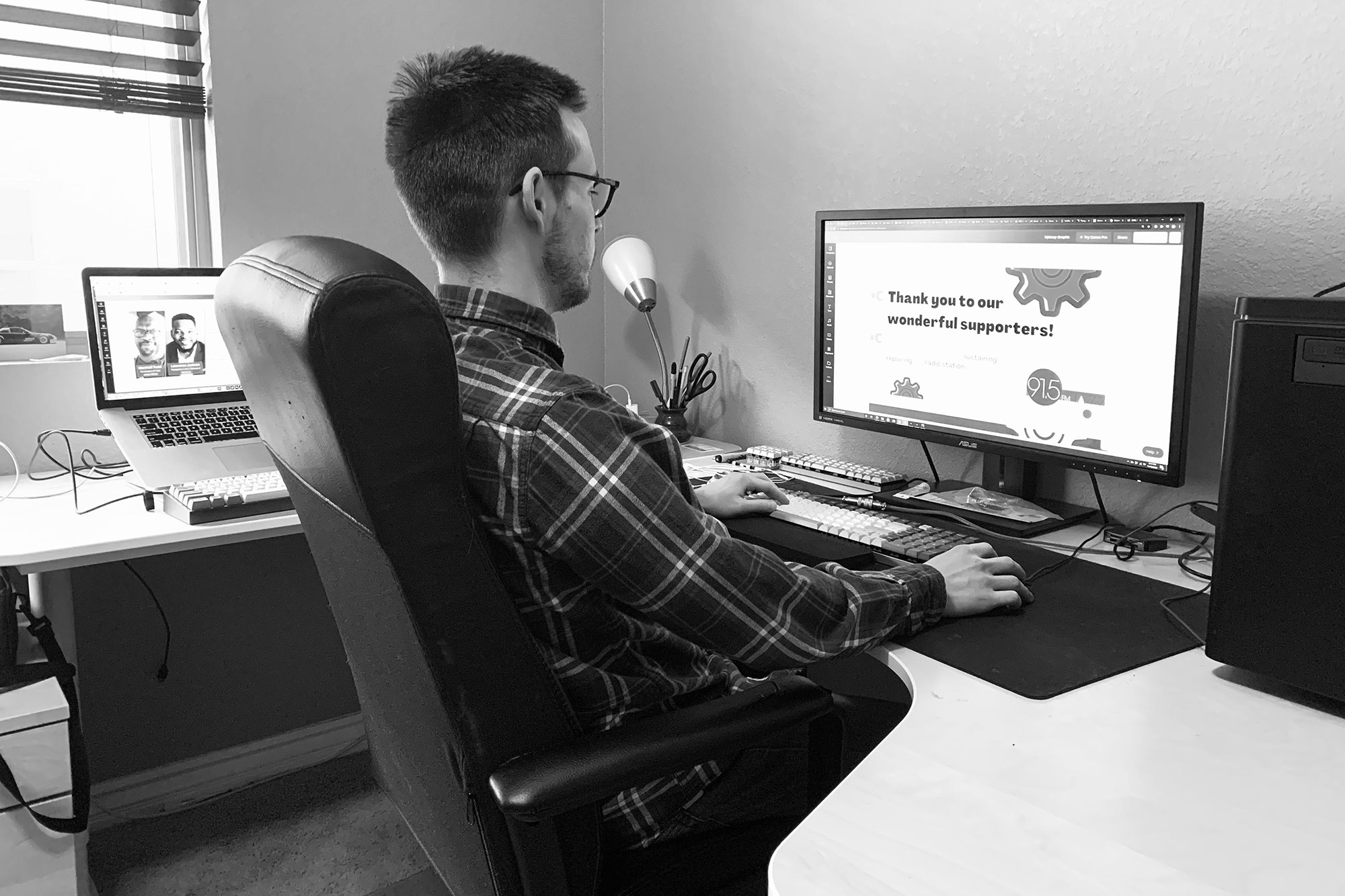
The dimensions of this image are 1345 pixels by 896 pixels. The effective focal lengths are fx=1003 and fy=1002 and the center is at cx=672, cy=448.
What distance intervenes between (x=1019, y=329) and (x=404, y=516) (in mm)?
1050

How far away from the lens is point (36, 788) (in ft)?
4.51

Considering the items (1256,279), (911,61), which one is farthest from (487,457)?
(911,61)

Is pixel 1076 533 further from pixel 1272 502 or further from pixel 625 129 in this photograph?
pixel 625 129

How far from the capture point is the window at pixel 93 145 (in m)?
1.97

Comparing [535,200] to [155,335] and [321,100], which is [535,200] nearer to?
[155,335]

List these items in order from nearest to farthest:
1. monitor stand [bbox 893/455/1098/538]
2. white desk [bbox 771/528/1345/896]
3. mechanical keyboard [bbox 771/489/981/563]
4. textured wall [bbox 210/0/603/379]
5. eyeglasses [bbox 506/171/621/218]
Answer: white desk [bbox 771/528/1345/896] → eyeglasses [bbox 506/171/621/218] → mechanical keyboard [bbox 771/489/981/563] → monitor stand [bbox 893/455/1098/538] → textured wall [bbox 210/0/603/379]

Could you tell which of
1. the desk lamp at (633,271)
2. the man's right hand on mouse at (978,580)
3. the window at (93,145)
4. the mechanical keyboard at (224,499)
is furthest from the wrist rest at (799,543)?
the window at (93,145)

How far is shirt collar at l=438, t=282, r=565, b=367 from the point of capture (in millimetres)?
1067

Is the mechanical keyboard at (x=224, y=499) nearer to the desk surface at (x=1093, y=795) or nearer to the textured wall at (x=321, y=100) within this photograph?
the textured wall at (x=321, y=100)

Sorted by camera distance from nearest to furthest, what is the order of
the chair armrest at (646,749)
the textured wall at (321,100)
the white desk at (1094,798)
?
1. the white desk at (1094,798)
2. the chair armrest at (646,749)
3. the textured wall at (321,100)

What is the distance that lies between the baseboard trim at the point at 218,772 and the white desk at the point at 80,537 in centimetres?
34

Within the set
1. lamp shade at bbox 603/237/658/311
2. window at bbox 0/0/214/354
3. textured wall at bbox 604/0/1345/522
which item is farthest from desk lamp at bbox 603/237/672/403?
window at bbox 0/0/214/354

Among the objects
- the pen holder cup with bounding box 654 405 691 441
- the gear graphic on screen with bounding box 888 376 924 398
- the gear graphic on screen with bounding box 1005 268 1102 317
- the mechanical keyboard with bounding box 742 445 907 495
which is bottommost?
the mechanical keyboard with bounding box 742 445 907 495

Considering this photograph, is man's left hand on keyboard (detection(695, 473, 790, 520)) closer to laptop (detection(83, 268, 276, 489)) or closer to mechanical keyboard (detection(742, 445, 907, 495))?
mechanical keyboard (detection(742, 445, 907, 495))
